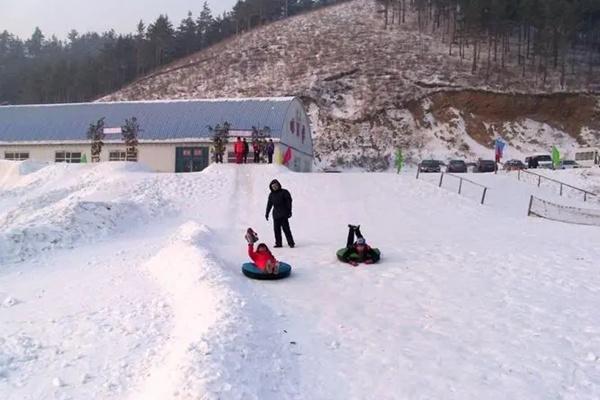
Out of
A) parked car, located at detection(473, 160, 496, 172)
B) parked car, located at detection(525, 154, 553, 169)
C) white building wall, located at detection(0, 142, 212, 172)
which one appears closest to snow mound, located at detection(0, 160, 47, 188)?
white building wall, located at detection(0, 142, 212, 172)

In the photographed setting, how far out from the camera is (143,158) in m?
38.6

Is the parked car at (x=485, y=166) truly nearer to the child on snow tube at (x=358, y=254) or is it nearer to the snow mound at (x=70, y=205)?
the snow mound at (x=70, y=205)

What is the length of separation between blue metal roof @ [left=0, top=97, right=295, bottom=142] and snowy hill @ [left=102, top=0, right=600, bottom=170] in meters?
19.4

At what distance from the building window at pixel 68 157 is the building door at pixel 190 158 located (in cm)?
808

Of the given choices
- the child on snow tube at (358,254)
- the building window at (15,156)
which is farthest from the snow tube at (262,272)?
the building window at (15,156)

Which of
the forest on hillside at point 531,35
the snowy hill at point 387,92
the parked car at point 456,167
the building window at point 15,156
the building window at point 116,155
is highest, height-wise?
the forest on hillside at point 531,35

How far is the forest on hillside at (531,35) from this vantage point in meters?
66.3

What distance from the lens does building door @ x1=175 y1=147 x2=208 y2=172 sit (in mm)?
37750

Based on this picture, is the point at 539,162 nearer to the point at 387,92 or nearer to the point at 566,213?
the point at 566,213

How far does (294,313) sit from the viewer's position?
812 cm

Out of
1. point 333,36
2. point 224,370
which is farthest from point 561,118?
point 224,370

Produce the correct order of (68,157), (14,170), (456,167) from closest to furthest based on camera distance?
1. (14,170)
2. (68,157)
3. (456,167)

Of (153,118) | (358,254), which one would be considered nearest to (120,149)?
(153,118)

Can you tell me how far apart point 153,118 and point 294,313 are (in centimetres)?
3538
